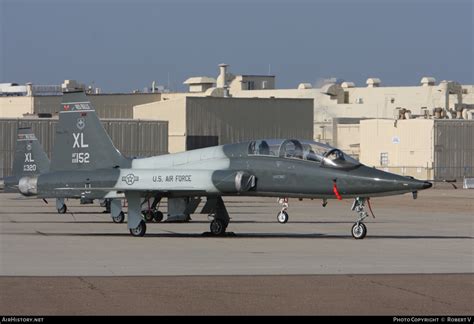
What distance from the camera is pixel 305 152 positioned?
81.4ft

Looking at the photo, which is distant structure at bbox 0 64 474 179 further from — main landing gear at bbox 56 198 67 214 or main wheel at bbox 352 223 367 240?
main wheel at bbox 352 223 367 240

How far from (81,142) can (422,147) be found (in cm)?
5478

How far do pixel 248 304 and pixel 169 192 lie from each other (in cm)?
1187

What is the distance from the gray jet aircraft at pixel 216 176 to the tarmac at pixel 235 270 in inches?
39.2

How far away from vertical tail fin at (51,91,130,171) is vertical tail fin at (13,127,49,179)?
41.1 feet

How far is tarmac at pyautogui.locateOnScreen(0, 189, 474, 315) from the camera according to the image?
44.6ft

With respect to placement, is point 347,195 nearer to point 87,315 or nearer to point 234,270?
point 234,270

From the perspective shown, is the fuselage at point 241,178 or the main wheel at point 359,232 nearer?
the fuselage at point 241,178

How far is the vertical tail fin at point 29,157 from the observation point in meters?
39.9

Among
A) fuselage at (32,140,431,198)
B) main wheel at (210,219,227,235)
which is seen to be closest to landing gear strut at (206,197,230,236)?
main wheel at (210,219,227,235)

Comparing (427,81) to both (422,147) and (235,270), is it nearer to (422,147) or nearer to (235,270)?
(422,147)

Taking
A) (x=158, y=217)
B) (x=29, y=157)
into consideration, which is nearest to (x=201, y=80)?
(x=29, y=157)

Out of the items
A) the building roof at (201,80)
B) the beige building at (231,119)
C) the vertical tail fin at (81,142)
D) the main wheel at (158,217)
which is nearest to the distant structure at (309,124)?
the beige building at (231,119)

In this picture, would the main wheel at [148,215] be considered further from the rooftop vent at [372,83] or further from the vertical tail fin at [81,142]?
the rooftop vent at [372,83]
